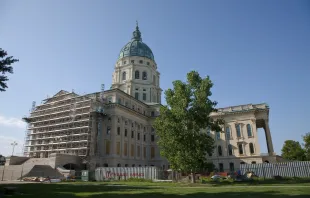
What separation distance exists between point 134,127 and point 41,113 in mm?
23980

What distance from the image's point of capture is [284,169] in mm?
32406

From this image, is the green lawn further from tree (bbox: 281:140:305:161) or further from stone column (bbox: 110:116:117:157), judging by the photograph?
tree (bbox: 281:140:305:161)

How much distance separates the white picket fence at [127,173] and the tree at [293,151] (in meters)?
55.2

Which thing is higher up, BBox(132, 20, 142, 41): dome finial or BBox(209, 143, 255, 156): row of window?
BBox(132, 20, 142, 41): dome finial

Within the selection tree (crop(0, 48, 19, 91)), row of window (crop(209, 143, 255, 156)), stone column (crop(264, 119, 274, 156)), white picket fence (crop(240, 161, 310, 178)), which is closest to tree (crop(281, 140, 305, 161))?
stone column (crop(264, 119, 274, 156))

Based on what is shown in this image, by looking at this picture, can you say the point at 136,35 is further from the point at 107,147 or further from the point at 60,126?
the point at 107,147

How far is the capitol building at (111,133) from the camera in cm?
4656

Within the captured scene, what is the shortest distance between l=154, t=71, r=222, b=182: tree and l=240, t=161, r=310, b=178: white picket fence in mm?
9624

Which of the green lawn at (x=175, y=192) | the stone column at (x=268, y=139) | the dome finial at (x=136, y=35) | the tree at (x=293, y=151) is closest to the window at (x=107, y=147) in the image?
the green lawn at (x=175, y=192)

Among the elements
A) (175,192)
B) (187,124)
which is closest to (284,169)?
(187,124)

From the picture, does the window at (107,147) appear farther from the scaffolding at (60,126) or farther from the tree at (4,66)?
the tree at (4,66)

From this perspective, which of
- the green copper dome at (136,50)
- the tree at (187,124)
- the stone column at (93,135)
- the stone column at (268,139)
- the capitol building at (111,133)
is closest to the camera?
the tree at (187,124)

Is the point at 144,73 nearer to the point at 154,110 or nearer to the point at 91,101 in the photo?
the point at 154,110

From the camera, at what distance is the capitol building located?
4656 centimetres
